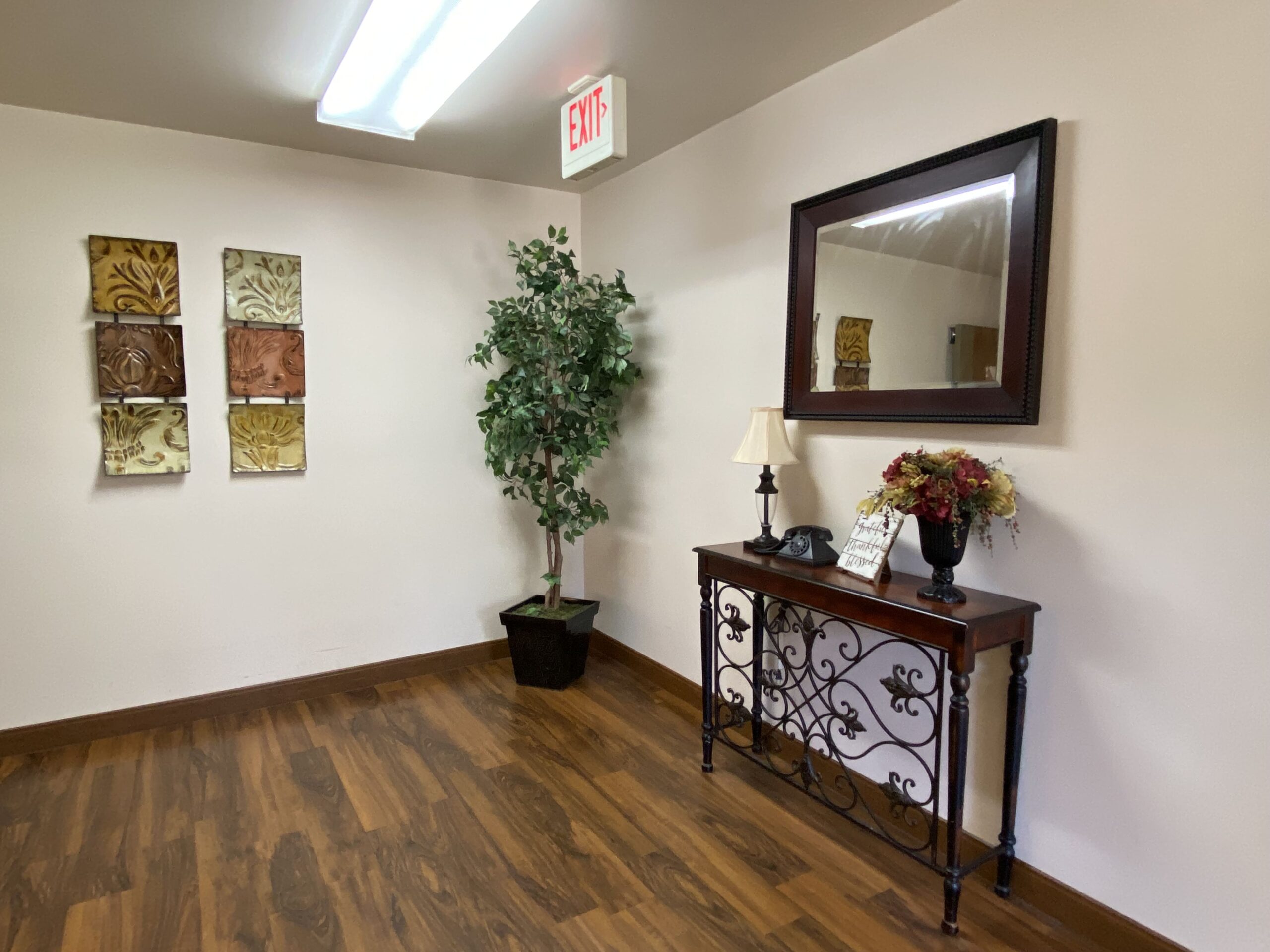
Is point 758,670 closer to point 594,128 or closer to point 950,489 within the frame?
point 950,489

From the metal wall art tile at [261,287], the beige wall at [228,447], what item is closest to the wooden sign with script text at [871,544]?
the beige wall at [228,447]

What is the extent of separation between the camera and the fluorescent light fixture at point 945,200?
1865mm

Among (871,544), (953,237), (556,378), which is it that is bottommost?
(871,544)

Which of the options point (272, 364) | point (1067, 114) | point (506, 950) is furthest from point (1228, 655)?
point (272, 364)

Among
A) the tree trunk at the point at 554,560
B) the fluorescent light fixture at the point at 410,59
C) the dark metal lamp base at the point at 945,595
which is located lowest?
the tree trunk at the point at 554,560

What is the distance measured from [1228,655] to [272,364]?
3293 mm

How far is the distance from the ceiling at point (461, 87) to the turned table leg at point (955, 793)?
1870 millimetres

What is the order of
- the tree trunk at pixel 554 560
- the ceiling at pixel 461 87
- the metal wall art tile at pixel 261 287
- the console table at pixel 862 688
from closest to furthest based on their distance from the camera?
the console table at pixel 862 688 → the ceiling at pixel 461 87 → the metal wall art tile at pixel 261 287 → the tree trunk at pixel 554 560

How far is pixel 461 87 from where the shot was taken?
8.16 feet

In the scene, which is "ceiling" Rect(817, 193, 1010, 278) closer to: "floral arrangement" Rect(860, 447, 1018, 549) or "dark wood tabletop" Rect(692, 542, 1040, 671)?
"floral arrangement" Rect(860, 447, 1018, 549)

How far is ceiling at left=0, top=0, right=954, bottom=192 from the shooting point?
2.02 m

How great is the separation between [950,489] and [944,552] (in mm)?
177

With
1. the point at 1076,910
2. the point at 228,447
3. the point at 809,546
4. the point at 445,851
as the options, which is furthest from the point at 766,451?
the point at 228,447

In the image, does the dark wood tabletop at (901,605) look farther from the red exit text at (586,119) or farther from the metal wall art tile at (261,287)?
the metal wall art tile at (261,287)
